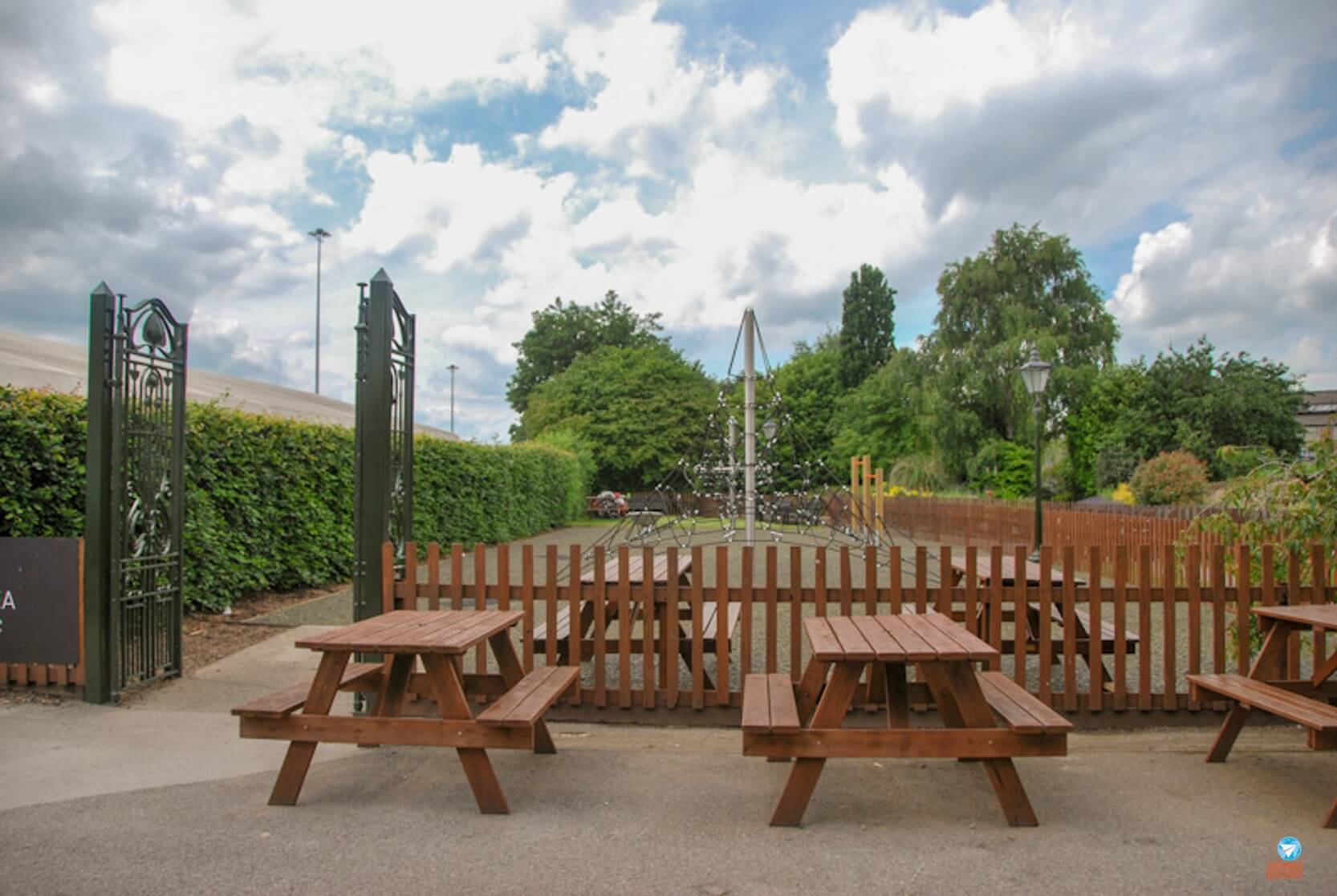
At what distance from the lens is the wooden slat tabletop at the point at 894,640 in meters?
3.66

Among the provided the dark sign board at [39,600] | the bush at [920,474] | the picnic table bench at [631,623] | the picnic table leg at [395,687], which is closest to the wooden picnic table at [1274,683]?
the picnic table bench at [631,623]

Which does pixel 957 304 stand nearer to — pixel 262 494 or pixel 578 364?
pixel 578 364

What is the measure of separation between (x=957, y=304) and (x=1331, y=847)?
42931 mm

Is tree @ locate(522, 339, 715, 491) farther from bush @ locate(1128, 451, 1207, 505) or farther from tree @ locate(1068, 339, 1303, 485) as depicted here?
bush @ locate(1128, 451, 1207, 505)

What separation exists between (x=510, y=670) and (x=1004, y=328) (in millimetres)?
41615

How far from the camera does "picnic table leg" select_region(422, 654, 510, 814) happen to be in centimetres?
393

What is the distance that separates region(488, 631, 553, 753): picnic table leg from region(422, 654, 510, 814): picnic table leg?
2.33 feet

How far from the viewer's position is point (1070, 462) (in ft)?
137

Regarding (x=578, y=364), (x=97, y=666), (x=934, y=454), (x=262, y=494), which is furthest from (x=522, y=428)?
(x=97, y=666)

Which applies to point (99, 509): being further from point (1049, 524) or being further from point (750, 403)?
point (1049, 524)

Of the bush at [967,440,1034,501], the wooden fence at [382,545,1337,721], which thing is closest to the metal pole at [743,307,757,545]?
the wooden fence at [382,545,1337,721]

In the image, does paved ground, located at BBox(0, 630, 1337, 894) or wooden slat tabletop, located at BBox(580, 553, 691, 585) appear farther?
wooden slat tabletop, located at BBox(580, 553, 691, 585)

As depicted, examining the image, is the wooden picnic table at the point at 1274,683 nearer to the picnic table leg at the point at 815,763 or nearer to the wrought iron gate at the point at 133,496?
the picnic table leg at the point at 815,763

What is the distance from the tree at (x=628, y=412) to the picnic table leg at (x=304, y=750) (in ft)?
159
